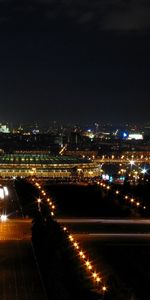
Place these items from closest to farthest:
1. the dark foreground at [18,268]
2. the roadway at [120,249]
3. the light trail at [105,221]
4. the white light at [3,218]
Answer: the roadway at [120,249] → the dark foreground at [18,268] → the light trail at [105,221] → the white light at [3,218]

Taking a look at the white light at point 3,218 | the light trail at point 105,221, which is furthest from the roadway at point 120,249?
A: the white light at point 3,218

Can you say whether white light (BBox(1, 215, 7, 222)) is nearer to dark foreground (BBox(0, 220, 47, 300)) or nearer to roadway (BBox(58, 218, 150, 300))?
roadway (BBox(58, 218, 150, 300))

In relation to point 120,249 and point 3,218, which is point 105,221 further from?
point 120,249

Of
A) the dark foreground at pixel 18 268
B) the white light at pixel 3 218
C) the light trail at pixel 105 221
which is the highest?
the white light at pixel 3 218

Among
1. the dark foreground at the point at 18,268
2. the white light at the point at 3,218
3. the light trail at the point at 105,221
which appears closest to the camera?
the dark foreground at the point at 18,268

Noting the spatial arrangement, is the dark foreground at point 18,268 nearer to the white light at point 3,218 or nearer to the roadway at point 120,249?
the roadway at point 120,249

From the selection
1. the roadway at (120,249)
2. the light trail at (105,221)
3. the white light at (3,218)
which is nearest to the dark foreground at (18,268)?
the roadway at (120,249)

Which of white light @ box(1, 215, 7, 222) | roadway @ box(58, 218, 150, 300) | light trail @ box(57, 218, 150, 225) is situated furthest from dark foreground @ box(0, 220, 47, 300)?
white light @ box(1, 215, 7, 222)

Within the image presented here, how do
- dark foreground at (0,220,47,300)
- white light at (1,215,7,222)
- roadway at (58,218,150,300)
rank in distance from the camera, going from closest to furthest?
1. roadway at (58,218,150,300)
2. dark foreground at (0,220,47,300)
3. white light at (1,215,7,222)

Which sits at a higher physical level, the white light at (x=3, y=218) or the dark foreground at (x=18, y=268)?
the white light at (x=3, y=218)

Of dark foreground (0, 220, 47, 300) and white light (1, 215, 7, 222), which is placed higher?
white light (1, 215, 7, 222)

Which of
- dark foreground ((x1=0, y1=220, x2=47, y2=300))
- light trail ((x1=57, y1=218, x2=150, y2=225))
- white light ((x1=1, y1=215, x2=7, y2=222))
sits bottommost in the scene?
dark foreground ((x1=0, y1=220, x2=47, y2=300))

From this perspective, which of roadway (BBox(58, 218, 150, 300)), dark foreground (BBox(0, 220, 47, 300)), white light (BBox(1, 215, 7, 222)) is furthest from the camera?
white light (BBox(1, 215, 7, 222))

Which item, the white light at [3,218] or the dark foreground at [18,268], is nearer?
the dark foreground at [18,268]
